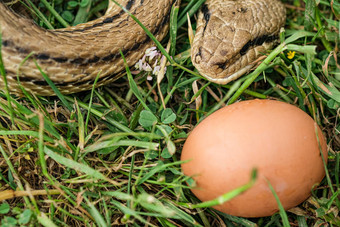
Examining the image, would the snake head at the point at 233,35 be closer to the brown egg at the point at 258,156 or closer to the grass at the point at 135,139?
the grass at the point at 135,139

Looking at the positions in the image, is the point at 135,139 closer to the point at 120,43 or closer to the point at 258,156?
the point at 120,43

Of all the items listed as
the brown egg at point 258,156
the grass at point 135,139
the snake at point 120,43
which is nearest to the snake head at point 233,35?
the snake at point 120,43

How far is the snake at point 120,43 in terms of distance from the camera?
2.29 m

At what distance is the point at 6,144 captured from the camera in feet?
8.58

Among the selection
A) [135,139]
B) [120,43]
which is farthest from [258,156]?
[120,43]

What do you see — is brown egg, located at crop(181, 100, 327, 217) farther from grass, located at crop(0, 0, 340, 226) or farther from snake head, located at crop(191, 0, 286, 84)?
snake head, located at crop(191, 0, 286, 84)

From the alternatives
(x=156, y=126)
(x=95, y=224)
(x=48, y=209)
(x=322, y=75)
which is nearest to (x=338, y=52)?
(x=322, y=75)

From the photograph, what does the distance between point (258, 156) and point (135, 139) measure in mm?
1045

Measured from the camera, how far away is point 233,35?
2.75 m

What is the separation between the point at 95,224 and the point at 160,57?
1292 millimetres

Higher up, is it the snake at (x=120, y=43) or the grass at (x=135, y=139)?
the snake at (x=120, y=43)

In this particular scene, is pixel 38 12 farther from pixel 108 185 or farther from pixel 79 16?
pixel 108 185

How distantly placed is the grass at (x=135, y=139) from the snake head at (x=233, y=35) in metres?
0.14

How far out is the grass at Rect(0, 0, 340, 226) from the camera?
2.38 metres
